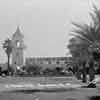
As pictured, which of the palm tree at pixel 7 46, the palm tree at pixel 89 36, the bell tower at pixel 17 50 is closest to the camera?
the palm tree at pixel 89 36

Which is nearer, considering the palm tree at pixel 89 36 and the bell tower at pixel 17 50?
the palm tree at pixel 89 36

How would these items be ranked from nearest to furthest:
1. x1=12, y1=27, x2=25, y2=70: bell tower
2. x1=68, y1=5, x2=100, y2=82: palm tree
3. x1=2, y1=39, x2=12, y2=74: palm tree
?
x1=68, y1=5, x2=100, y2=82: palm tree < x1=2, y1=39, x2=12, y2=74: palm tree < x1=12, y1=27, x2=25, y2=70: bell tower

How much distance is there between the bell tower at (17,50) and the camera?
4017 inches

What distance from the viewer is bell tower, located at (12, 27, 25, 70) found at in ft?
335

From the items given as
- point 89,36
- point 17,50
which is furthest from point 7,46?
point 89,36

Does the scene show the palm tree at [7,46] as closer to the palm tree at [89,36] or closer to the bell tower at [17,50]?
the bell tower at [17,50]

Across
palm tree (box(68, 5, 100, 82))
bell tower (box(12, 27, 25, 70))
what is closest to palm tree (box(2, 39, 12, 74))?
bell tower (box(12, 27, 25, 70))

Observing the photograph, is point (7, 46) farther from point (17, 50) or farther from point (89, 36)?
point (89, 36)

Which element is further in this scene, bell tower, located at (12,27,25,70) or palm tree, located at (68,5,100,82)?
bell tower, located at (12,27,25,70)

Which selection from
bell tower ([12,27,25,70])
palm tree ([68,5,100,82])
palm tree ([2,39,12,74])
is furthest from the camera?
bell tower ([12,27,25,70])

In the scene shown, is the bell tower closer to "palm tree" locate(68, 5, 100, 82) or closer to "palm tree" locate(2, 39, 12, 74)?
"palm tree" locate(2, 39, 12, 74)

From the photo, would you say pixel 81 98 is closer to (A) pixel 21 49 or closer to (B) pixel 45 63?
(A) pixel 21 49

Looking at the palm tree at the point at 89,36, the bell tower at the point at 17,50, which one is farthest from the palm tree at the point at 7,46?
the palm tree at the point at 89,36

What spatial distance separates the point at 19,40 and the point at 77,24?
83.5 meters
